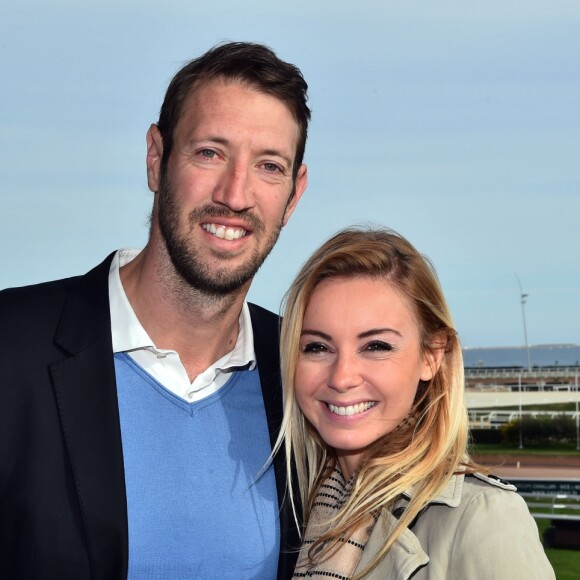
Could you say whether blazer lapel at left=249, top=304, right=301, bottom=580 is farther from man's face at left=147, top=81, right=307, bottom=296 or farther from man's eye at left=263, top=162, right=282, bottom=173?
man's eye at left=263, top=162, right=282, bottom=173

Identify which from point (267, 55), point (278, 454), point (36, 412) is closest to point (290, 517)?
point (278, 454)

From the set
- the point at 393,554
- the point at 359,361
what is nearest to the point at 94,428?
the point at 359,361

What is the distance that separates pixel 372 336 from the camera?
3840mm

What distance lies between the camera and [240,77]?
425 cm

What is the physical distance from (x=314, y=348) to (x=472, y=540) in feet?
3.35

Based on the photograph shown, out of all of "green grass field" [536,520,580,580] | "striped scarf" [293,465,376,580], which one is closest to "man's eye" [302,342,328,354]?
"striped scarf" [293,465,376,580]

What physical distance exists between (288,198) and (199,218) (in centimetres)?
45

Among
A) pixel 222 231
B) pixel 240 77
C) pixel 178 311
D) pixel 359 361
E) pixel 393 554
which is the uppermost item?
pixel 240 77

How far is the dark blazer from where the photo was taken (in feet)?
11.9

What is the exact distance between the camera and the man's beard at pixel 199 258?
4102mm

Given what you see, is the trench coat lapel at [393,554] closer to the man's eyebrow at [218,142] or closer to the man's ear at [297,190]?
the man's ear at [297,190]

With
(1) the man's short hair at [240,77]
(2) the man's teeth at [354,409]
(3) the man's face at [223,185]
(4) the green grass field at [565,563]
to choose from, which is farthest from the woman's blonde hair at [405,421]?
(4) the green grass field at [565,563]

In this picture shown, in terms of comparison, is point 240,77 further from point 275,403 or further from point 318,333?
point 275,403

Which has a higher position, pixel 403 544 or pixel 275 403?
pixel 275 403
